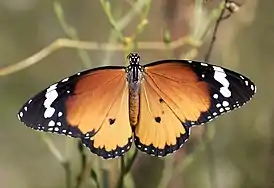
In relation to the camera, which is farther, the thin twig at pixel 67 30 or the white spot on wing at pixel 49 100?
the thin twig at pixel 67 30

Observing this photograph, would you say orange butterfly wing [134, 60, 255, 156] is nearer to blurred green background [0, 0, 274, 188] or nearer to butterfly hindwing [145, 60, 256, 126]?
butterfly hindwing [145, 60, 256, 126]

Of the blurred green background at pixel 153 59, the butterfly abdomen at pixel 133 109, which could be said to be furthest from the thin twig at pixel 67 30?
the butterfly abdomen at pixel 133 109

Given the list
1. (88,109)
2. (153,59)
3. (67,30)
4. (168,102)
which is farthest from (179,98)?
(153,59)

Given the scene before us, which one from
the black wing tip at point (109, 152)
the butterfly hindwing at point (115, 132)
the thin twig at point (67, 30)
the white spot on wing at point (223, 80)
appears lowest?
the black wing tip at point (109, 152)

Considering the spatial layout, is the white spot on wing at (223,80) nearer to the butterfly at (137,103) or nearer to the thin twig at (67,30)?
the butterfly at (137,103)

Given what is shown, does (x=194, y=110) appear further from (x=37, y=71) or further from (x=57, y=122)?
(x=37, y=71)

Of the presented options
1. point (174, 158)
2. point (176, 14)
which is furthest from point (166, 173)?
point (176, 14)
